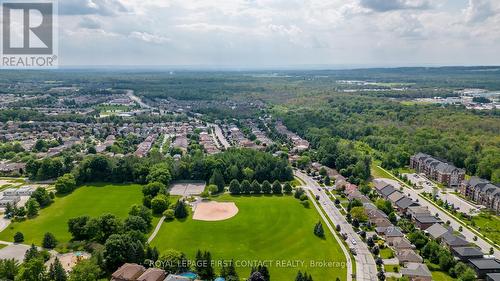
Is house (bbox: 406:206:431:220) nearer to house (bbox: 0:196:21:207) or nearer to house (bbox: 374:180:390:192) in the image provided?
house (bbox: 374:180:390:192)

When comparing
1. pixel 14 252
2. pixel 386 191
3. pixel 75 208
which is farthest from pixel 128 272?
pixel 386 191

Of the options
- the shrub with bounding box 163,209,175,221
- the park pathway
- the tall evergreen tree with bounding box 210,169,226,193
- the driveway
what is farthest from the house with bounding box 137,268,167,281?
the tall evergreen tree with bounding box 210,169,226,193

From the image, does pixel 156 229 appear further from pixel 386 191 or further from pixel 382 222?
pixel 386 191

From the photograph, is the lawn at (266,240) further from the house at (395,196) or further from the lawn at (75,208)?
the house at (395,196)

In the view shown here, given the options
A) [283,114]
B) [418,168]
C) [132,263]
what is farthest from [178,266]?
[283,114]

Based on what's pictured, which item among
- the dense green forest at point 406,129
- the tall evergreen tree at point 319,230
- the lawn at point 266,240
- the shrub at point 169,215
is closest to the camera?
the lawn at point 266,240

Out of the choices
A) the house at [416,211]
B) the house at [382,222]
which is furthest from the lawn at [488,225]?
the house at [382,222]
